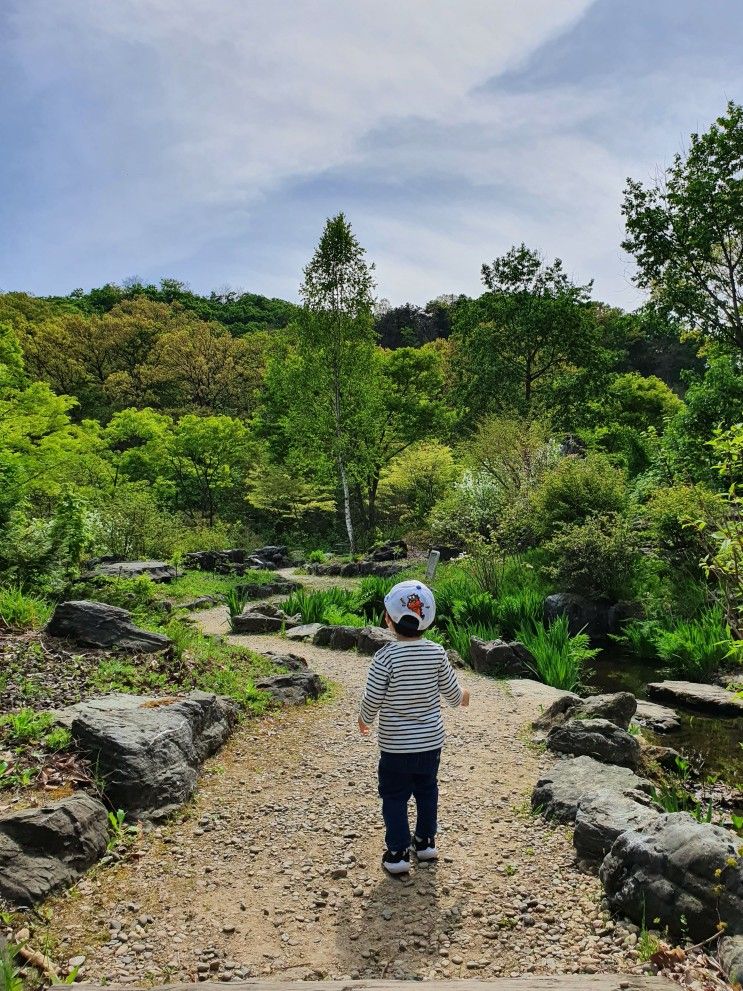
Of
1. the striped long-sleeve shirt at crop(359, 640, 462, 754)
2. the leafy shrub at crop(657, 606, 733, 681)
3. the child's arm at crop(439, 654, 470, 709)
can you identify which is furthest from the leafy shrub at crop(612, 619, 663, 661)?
the striped long-sleeve shirt at crop(359, 640, 462, 754)

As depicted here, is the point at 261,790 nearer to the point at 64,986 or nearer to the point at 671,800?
the point at 64,986

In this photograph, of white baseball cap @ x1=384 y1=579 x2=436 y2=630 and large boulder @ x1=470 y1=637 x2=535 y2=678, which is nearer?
white baseball cap @ x1=384 y1=579 x2=436 y2=630

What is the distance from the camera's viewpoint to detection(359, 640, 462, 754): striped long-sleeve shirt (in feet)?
10.5

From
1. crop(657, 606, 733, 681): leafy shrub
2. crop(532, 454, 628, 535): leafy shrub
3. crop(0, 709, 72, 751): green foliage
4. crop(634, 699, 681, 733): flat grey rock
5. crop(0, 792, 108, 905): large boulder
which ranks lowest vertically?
crop(634, 699, 681, 733): flat grey rock

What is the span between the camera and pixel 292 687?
643cm

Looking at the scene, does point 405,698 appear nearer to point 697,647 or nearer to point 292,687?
point 292,687

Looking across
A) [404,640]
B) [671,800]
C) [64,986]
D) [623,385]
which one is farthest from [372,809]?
[623,385]

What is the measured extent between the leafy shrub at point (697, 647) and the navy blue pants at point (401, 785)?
5.96m

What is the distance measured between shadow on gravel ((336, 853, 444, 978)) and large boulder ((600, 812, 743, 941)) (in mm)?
837

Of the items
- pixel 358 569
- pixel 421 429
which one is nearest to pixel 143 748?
pixel 358 569

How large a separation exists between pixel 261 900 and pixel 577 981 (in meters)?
1.56

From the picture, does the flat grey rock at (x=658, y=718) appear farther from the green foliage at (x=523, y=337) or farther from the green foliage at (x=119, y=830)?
the green foliage at (x=523, y=337)

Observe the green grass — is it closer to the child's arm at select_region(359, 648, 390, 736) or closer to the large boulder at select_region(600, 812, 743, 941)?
the child's arm at select_region(359, 648, 390, 736)

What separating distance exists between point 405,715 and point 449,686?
0.31 metres
